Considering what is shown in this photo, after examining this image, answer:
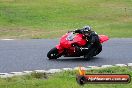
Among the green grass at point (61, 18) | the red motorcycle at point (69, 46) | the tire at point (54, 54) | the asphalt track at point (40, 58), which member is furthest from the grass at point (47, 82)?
the green grass at point (61, 18)

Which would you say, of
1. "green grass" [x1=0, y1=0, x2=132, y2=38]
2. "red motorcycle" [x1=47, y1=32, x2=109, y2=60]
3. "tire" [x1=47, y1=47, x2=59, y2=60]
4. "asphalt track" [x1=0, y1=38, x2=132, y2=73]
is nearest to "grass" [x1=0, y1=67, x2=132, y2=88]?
"asphalt track" [x1=0, y1=38, x2=132, y2=73]

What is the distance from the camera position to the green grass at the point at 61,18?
24.6 meters

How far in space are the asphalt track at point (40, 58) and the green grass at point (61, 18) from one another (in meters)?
6.48

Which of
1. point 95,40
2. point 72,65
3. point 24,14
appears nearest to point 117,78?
point 72,65

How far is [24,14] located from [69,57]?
2320 cm

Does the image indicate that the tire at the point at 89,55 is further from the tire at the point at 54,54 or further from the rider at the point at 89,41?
the tire at the point at 54,54

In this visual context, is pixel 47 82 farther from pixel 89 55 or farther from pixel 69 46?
pixel 89 55

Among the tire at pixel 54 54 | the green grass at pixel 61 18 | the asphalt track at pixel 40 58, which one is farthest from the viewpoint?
the green grass at pixel 61 18

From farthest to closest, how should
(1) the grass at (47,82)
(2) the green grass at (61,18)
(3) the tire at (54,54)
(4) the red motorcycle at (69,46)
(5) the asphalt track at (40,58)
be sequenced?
(2) the green grass at (61,18) < (3) the tire at (54,54) < (4) the red motorcycle at (69,46) < (5) the asphalt track at (40,58) < (1) the grass at (47,82)

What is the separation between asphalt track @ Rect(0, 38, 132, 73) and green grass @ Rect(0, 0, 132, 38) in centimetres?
648

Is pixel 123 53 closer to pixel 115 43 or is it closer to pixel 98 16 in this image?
pixel 115 43

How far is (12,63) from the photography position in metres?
12.0

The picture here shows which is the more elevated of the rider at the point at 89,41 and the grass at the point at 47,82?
the rider at the point at 89,41

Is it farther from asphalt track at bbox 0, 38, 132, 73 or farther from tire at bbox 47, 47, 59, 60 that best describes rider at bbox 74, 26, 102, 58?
tire at bbox 47, 47, 59, 60
